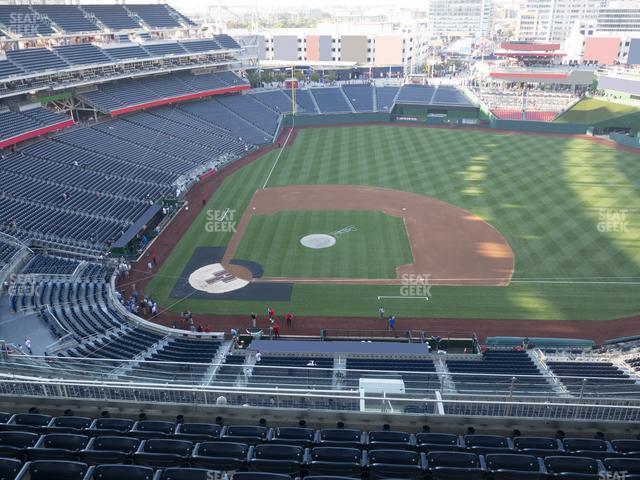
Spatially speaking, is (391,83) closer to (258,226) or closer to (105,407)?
(258,226)

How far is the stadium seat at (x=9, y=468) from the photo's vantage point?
335 inches

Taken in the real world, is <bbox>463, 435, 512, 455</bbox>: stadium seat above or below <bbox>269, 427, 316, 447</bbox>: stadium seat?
below

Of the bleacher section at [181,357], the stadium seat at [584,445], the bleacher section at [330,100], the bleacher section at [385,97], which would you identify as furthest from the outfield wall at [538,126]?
the stadium seat at [584,445]

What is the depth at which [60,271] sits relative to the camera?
91.0 feet

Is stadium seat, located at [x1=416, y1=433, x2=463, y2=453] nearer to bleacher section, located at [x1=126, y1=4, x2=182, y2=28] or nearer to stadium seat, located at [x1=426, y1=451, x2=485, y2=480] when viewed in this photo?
stadium seat, located at [x1=426, y1=451, x2=485, y2=480]

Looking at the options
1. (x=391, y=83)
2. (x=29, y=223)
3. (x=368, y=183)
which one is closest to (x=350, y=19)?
(x=391, y=83)

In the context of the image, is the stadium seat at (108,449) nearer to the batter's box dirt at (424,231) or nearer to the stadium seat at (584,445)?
the stadium seat at (584,445)

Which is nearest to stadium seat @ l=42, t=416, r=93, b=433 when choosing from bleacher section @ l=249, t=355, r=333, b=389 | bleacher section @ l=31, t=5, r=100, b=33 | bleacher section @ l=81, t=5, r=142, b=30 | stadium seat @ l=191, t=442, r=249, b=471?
stadium seat @ l=191, t=442, r=249, b=471

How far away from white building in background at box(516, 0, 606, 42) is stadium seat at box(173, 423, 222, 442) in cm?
19046

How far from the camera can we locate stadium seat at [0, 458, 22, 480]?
27.9ft

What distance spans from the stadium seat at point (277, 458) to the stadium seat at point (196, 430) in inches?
49.5

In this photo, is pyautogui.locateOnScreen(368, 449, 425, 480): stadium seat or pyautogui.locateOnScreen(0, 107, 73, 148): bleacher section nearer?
pyautogui.locateOnScreen(368, 449, 425, 480): stadium seat

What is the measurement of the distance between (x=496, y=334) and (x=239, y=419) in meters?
17.8

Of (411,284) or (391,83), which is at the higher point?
(391,83)
